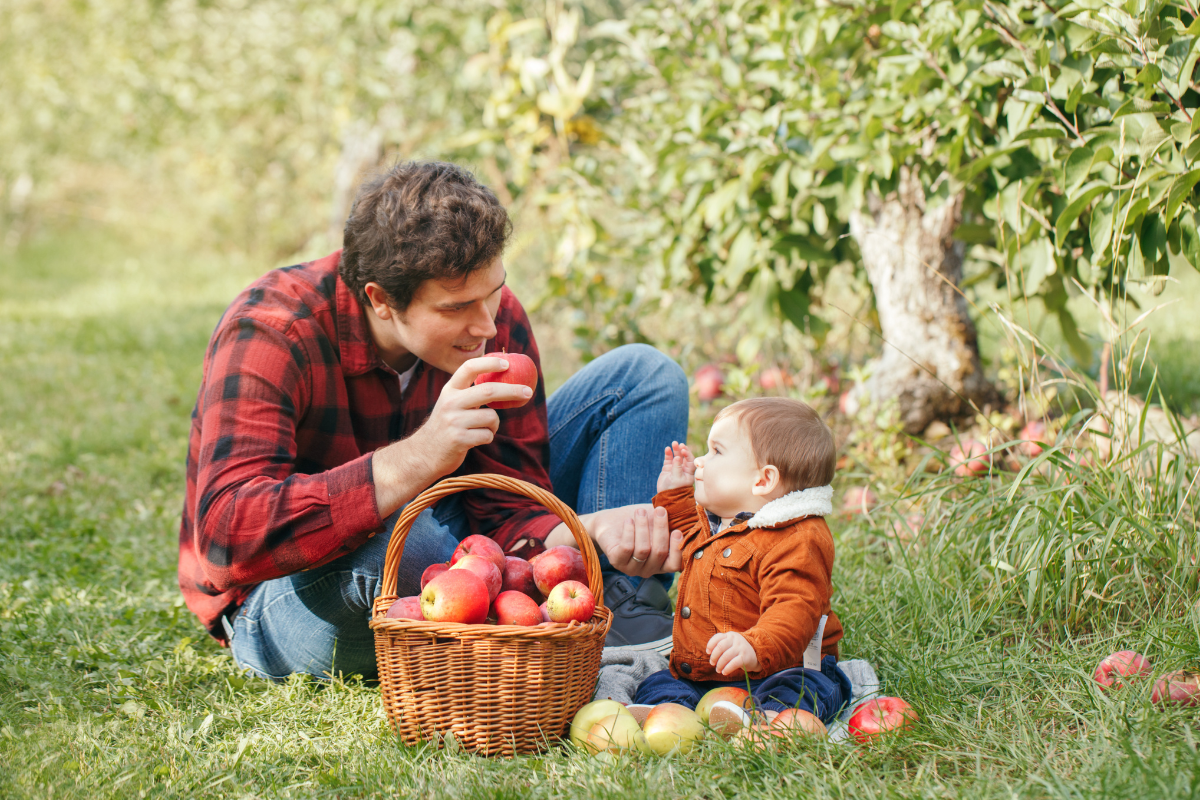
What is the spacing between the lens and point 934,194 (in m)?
3.01

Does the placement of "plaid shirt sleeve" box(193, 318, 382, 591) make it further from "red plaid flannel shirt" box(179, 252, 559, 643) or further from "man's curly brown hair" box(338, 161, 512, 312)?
"man's curly brown hair" box(338, 161, 512, 312)

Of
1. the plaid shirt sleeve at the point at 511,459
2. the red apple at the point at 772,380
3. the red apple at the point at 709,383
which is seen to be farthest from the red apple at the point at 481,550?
the red apple at the point at 772,380

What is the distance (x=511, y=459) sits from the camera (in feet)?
7.75

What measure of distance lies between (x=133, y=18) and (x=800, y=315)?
22.3 ft

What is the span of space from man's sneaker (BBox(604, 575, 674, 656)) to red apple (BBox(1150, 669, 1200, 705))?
977 millimetres

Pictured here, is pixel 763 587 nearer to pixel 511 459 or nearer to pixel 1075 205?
pixel 511 459

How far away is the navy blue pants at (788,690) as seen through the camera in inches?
71.6

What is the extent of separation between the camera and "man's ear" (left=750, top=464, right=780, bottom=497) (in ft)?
6.25

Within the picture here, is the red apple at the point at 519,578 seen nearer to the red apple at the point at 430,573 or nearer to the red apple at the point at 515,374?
the red apple at the point at 430,573

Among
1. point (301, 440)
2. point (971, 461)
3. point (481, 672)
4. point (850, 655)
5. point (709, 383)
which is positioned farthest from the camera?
point (709, 383)

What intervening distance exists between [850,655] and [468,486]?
984 millimetres

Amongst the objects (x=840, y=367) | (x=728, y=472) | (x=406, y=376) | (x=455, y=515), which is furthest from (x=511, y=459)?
(x=840, y=367)

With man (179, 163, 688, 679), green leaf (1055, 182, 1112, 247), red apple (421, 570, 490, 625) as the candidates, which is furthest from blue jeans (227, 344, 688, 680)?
green leaf (1055, 182, 1112, 247)

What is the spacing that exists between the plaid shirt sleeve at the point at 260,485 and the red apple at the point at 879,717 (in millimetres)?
960
